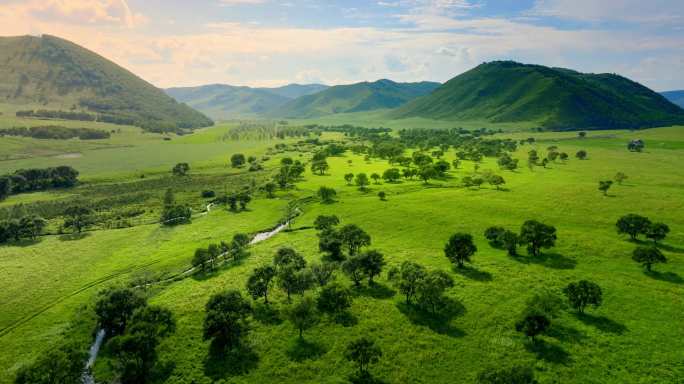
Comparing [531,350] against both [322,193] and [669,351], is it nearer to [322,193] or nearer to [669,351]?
[669,351]

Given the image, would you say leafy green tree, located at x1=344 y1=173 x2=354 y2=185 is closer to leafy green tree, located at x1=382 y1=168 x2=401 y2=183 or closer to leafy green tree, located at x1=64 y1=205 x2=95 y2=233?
leafy green tree, located at x1=382 y1=168 x2=401 y2=183

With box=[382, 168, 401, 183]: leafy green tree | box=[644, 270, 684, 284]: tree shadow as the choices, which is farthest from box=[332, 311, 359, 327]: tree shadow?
box=[382, 168, 401, 183]: leafy green tree

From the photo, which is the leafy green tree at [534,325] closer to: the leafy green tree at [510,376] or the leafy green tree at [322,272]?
the leafy green tree at [510,376]

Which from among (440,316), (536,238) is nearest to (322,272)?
(440,316)

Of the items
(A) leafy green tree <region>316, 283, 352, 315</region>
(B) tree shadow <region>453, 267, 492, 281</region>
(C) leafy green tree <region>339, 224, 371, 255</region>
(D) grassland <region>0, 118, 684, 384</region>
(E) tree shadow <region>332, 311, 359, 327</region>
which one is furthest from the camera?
(C) leafy green tree <region>339, 224, 371, 255</region>

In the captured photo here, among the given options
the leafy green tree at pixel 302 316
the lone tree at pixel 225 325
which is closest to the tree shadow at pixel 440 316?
the leafy green tree at pixel 302 316
